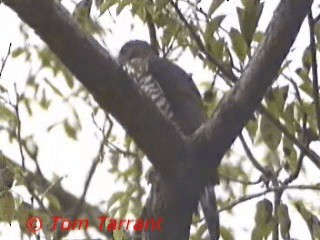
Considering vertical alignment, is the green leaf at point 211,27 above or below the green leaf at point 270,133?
above

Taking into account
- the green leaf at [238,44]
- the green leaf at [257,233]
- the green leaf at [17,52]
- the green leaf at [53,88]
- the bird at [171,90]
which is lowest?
the green leaf at [257,233]

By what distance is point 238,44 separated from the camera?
2.46m

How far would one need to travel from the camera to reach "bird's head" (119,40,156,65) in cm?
508

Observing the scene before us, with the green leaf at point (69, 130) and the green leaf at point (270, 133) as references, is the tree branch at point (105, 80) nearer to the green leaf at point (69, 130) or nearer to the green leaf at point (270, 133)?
the green leaf at point (270, 133)

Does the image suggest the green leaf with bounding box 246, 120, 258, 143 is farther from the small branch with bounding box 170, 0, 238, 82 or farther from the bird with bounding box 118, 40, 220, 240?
the bird with bounding box 118, 40, 220, 240

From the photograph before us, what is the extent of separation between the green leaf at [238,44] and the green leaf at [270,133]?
24 centimetres

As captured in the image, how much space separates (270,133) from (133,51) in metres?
2.74

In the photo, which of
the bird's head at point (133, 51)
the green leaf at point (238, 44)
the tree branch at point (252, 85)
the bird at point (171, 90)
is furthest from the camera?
the bird's head at point (133, 51)

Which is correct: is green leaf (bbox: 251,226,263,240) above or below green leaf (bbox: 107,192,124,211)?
below

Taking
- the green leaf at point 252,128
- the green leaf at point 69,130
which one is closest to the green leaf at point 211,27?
the green leaf at point 252,128

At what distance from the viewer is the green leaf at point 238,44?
8.05 ft

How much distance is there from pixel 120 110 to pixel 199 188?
36 centimetres

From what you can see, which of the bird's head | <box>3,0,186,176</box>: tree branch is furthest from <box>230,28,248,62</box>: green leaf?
the bird's head

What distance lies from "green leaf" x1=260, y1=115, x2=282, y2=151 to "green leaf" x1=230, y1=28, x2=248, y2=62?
0.78 ft
